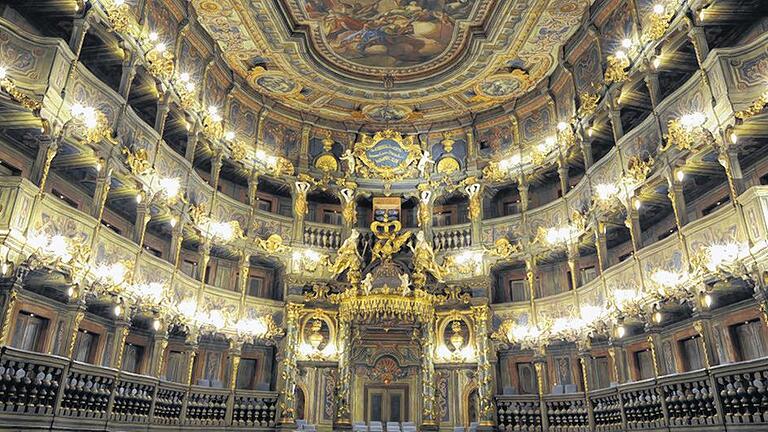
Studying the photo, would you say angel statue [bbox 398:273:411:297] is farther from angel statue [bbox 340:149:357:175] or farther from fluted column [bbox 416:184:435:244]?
angel statue [bbox 340:149:357:175]

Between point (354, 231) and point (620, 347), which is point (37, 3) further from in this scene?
point (620, 347)

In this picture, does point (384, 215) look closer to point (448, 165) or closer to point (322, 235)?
point (322, 235)

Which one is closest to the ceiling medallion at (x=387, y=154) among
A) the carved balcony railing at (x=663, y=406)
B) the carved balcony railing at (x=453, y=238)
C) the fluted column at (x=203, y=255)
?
the carved balcony railing at (x=453, y=238)

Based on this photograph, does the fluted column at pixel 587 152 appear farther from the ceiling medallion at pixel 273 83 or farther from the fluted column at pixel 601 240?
the ceiling medallion at pixel 273 83

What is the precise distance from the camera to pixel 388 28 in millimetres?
24312

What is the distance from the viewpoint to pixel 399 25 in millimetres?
24109

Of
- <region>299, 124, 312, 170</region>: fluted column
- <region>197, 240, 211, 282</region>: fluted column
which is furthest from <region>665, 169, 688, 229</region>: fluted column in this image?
<region>197, 240, 211, 282</region>: fluted column

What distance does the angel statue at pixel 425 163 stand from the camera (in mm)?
28438

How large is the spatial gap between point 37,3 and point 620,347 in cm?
2211

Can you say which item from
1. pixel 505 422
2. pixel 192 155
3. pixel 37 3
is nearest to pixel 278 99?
pixel 192 155

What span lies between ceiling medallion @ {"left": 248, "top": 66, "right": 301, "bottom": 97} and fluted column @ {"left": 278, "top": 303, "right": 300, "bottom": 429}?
35.7ft

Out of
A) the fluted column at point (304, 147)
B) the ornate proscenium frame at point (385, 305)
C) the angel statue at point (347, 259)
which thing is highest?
the fluted column at point (304, 147)

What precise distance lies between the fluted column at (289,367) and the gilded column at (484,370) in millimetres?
7975

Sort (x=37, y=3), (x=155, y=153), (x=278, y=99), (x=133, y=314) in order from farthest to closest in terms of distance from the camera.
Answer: (x=278, y=99), (x=155, y=153), (x=133, y=314), (x=37, y=3)
